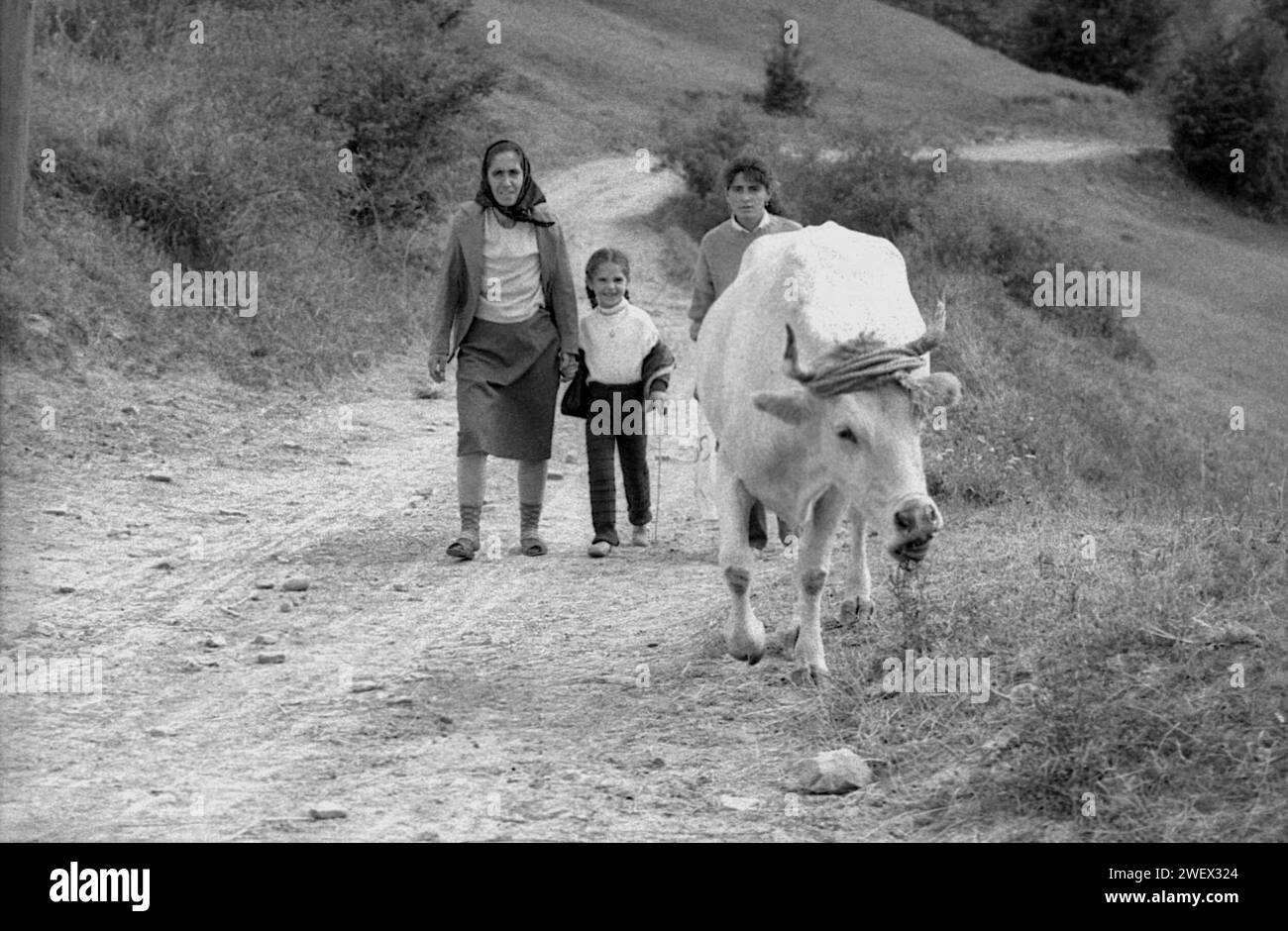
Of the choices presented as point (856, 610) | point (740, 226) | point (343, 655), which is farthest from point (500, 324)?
point (856, 610)

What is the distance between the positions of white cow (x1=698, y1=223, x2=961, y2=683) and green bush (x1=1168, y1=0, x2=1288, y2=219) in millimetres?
39393

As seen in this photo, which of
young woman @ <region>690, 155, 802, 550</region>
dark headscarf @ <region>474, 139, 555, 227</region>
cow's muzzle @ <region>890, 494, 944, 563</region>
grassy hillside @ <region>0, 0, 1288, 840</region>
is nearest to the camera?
grassy hillside @ <region>0, 0, 1288, 840</region>

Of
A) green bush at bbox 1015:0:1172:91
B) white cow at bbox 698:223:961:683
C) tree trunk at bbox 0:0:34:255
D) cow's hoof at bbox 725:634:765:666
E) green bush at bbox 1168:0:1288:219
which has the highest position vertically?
green bush at bbox 1015:0:1172:91

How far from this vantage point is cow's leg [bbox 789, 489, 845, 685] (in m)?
6.20

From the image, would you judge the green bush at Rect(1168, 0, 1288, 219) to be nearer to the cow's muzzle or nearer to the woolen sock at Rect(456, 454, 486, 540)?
the woolen sock at Rect(456, 454, 486, 540)

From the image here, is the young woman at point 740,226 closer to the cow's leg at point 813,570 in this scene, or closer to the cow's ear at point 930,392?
the cow's leg at point 813,570

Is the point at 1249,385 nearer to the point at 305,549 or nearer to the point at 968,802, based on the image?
the point at 305,549

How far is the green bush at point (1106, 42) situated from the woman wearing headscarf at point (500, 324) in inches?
2219

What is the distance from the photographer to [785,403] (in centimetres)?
549

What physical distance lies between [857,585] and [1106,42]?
193 feet

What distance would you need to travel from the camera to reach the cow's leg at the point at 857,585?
6801 millimetres

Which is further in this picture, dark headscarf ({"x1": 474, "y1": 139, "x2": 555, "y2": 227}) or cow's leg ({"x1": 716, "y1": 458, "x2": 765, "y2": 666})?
dark headscarf ({"x1": 474, "y1": 139, "x2": 555, "y2": 227})

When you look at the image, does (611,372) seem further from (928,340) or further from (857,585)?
(928,340)

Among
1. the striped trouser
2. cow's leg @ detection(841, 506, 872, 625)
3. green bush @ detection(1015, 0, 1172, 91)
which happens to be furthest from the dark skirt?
green bush @ detection(1015, 0, 1172, 91)
